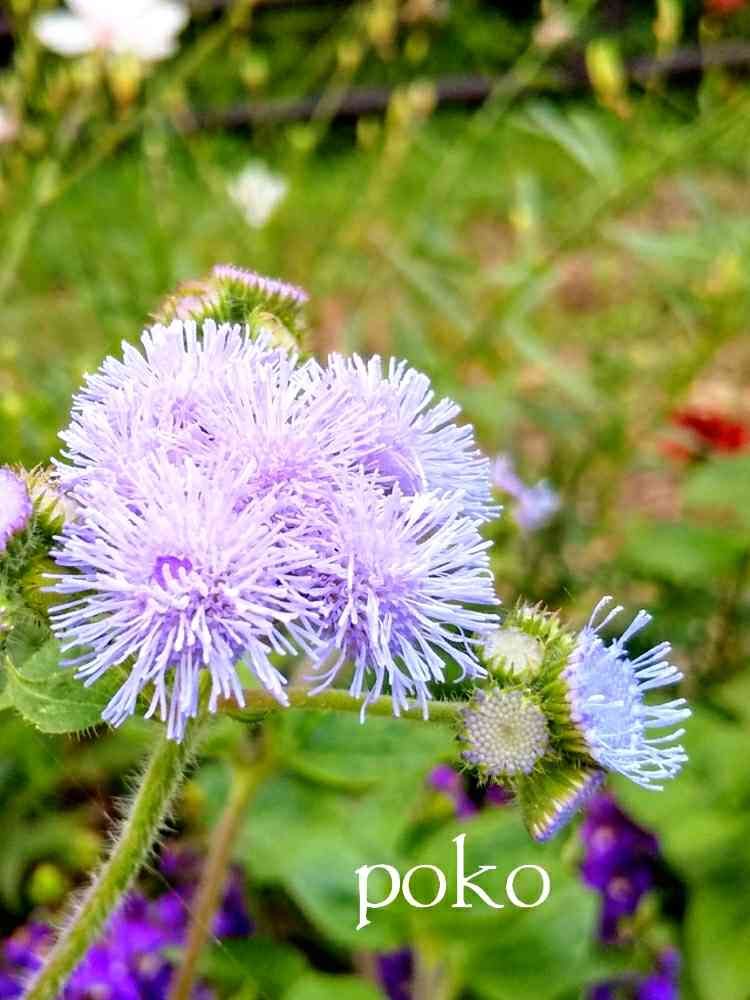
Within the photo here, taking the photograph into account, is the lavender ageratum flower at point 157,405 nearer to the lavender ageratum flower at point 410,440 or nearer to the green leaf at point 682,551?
the lavender ageratum flower at point 410,440

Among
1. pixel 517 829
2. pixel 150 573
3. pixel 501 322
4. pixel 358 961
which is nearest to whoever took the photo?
pixel 150 573

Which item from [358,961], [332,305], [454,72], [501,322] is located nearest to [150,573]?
[358,961]

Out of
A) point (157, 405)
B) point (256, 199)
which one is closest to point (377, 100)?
point (256, 199)

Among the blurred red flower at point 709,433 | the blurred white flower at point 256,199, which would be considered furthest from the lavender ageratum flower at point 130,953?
the blurred white flower at point 256,199

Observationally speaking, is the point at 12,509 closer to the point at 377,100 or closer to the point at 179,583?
the point at 179,583

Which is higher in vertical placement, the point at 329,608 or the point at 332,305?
the point at 332,305

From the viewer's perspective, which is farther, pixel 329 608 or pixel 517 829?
pixel 517 829

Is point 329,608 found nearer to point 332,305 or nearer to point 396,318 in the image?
point 396,318
